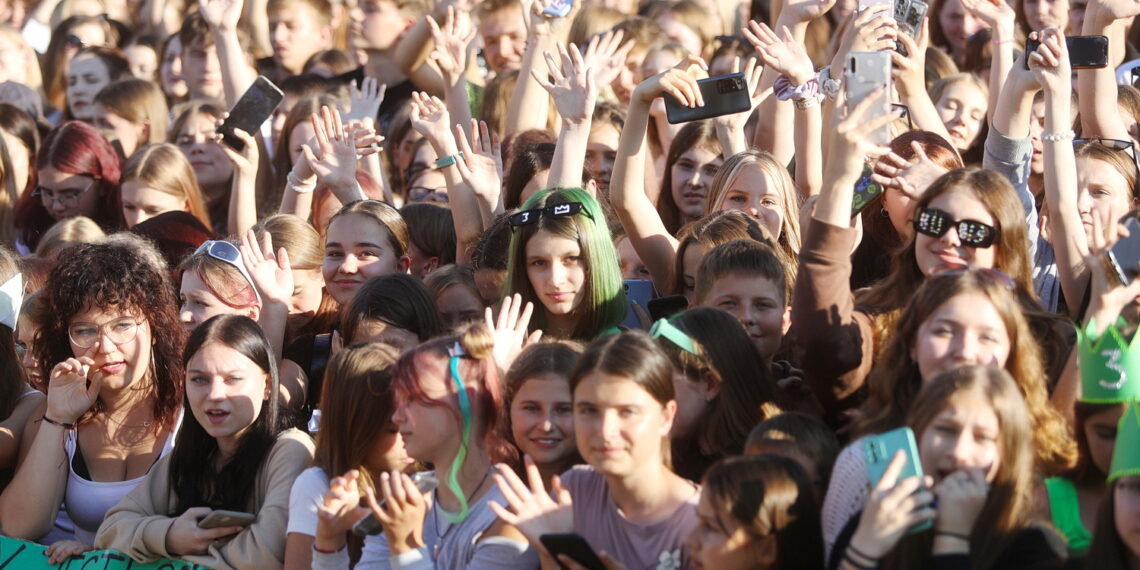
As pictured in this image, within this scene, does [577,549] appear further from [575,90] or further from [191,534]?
[575,90]

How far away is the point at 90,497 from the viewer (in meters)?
5.24

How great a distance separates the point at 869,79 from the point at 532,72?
281cm

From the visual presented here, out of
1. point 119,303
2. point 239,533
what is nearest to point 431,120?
point 119,303

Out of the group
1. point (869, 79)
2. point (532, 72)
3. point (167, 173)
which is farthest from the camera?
point (167, 173)

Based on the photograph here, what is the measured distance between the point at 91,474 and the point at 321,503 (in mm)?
1346

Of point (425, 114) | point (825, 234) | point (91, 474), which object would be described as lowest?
point (91, 474)

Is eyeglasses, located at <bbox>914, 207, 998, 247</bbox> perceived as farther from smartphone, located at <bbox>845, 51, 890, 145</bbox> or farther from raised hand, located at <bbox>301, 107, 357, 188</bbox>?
raised hand, located at <bbox>301, 107, 357, 188</bbox>

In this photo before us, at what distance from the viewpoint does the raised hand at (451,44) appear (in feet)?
23.1

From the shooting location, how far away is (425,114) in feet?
20.9

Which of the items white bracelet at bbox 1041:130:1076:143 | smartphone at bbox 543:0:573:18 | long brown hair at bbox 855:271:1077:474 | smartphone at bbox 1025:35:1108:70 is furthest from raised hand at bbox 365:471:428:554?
smartphone at bbox 543:0:573:18

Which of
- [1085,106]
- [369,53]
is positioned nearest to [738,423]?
[1085,106]

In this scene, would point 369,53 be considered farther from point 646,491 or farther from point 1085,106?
point 646,491

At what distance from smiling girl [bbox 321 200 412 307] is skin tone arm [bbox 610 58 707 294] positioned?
1046 millimetres

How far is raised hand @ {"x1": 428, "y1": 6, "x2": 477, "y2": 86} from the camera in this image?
7055 millimetres
